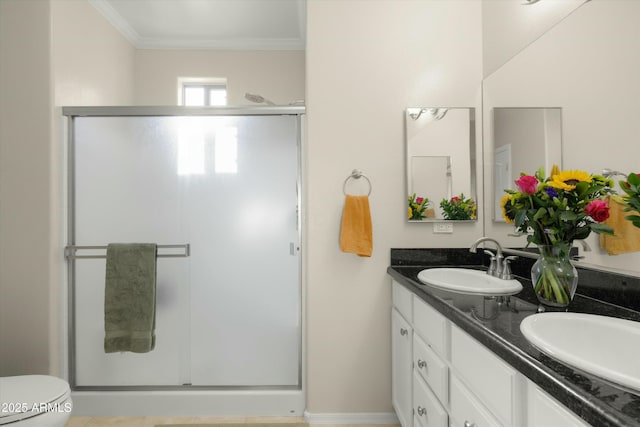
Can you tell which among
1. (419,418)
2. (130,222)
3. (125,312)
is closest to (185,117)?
(130,222)

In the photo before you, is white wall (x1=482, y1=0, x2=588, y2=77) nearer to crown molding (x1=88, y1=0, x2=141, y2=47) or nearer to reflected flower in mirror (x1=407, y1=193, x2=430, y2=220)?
reflected flower in mirror (x1=407, y1=193, x2=430, y2=220)

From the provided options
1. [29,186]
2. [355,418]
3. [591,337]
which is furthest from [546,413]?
[29,186]

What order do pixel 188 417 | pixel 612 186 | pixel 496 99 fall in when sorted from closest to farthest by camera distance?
pixel 612 186 → pixel 496 99 → pixel 188 417

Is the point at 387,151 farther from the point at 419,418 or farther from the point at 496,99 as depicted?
the point at 419,418

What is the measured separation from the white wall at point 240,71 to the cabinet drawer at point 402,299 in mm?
1994

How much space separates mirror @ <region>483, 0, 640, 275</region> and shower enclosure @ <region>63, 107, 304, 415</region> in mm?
1265

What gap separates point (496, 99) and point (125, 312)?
2.45 m

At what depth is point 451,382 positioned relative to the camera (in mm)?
1146

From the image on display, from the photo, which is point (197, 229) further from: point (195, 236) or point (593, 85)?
point (593, 85)

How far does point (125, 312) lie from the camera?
80.9 inches

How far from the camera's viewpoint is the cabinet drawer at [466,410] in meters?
0.93

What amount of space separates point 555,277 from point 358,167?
1.12 metres

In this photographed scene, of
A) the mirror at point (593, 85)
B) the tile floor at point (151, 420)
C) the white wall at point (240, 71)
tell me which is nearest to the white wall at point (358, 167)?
the tile floor at point (151, 420)

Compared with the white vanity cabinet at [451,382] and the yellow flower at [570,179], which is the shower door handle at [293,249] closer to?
the white vanity cabinet at [451,382]
